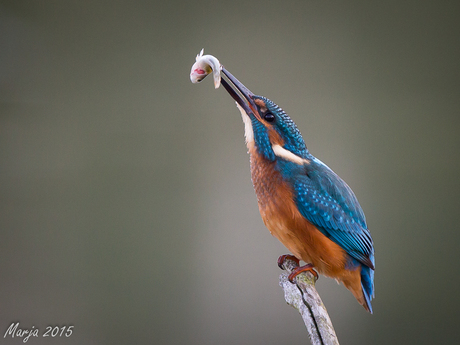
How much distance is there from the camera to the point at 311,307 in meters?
1.07

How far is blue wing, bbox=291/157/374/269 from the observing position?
115 cm

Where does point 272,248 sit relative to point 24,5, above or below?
below

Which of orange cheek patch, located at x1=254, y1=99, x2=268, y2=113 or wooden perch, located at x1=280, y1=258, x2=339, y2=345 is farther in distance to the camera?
orange cheek patch, located at x1=254, y1=99, x2=268, y2=113

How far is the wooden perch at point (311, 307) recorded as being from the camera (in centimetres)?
102

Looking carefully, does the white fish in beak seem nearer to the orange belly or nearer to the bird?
the bird

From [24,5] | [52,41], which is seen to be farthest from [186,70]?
[24,5]

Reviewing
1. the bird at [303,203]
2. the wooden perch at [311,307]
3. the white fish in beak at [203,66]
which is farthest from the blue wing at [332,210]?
the white fish in beak at [203,66]

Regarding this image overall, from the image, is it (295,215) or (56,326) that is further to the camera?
(56,326)

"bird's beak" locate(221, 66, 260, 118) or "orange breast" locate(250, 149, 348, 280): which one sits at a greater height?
"bird's beak" locate(221, 66, 260, 118)

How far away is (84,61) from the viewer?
7.66ft

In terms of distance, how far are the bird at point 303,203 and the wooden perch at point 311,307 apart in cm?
3

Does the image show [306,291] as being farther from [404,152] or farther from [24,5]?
[24,5]

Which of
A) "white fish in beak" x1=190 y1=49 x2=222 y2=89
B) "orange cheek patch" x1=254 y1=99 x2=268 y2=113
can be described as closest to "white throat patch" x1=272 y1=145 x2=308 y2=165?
"orange cheek patch" x1=254 y1=99 x2=268 y2=113

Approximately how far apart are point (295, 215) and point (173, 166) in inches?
52.4
